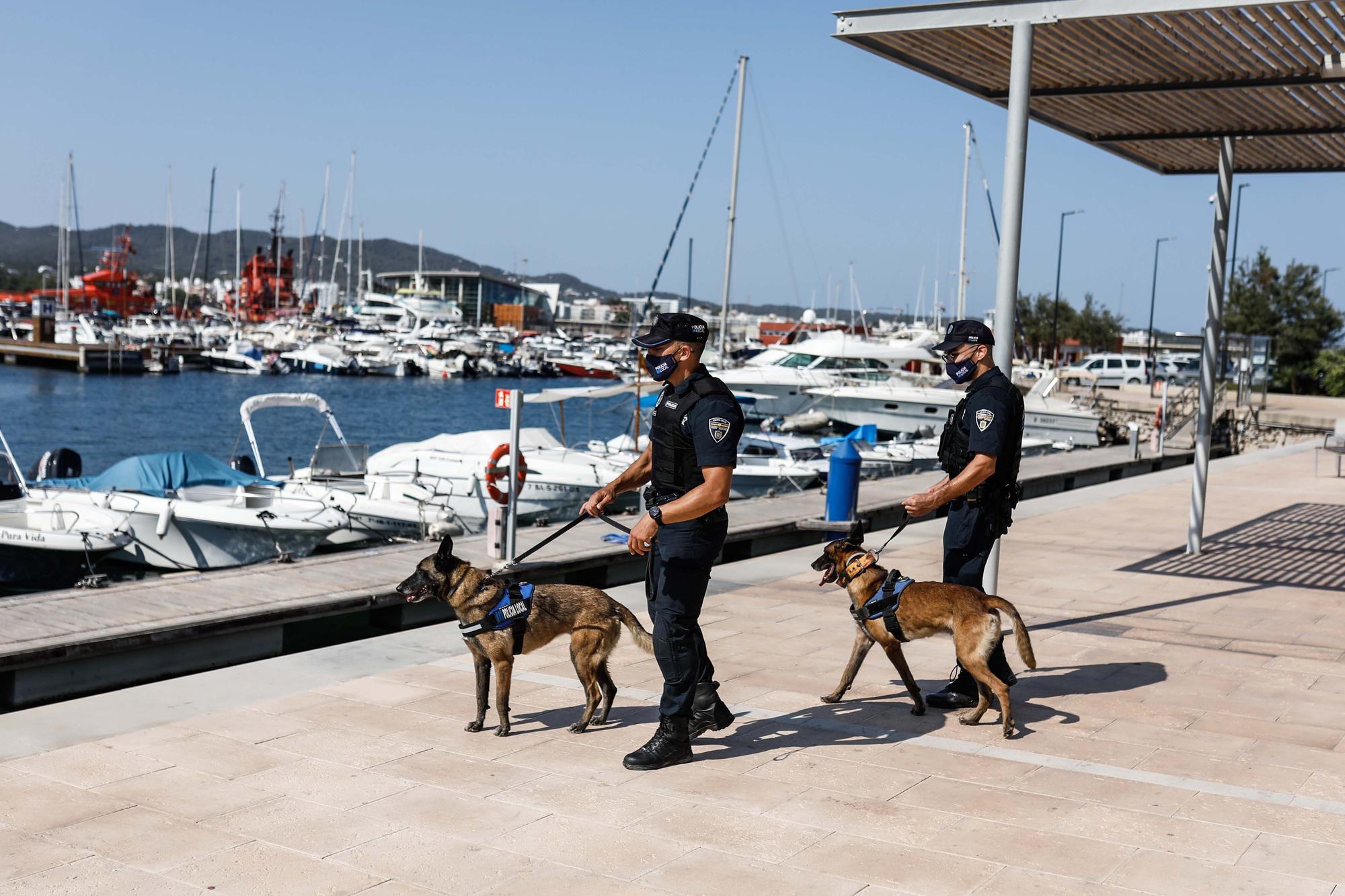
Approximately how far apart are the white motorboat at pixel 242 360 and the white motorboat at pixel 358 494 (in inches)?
2770

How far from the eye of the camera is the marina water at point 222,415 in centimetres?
4181

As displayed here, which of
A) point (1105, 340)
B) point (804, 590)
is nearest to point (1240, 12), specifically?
point (804, 590)

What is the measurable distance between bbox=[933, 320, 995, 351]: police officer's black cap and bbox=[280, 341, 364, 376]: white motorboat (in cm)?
8802

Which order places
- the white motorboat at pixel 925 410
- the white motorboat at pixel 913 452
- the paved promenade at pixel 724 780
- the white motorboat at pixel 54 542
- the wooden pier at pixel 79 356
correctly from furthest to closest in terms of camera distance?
the wooden pier at pixel 79 356 → the white motorboat at pixel 925 410 → the white motorboat at pixel 913 452 → the white motorboat at pixel 54 542 → the paved promenade at pixel 724 780

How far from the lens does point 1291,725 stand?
674 centimetres

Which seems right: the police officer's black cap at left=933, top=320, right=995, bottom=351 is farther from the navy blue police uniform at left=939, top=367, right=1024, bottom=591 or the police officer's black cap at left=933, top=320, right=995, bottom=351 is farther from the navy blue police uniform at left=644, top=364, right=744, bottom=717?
the navy blue police uniform at left=644, top=364, right=744, bottom=717

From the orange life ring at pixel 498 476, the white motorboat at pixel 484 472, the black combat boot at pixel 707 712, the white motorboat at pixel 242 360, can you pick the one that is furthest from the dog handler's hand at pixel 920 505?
the white motorboat at pixel 242 360

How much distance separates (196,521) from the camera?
1661 cm

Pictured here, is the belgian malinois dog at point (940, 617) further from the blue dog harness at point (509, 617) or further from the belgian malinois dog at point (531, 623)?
the blue dog harness at point (509, 617)

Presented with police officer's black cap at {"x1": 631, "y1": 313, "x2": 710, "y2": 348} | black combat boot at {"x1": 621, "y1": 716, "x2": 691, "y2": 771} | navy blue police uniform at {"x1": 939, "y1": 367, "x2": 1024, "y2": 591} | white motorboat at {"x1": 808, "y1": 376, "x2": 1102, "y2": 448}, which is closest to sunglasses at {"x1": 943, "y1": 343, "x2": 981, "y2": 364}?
navy blue police uniform at {"x1": 939, "y1": 367, "x2": 1024, "y2": 591}

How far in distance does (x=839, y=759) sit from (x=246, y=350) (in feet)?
293

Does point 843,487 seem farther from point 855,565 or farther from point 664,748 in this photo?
point 664,748

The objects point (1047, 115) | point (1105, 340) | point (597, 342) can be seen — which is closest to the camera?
point (1047, 115)

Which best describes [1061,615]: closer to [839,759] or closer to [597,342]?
[839,759]
